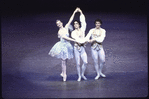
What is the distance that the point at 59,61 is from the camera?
263 inches

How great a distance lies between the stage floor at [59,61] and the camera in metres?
4.90

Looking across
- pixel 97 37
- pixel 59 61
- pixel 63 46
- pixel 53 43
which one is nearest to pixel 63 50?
pixel 63 46

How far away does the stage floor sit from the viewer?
490 cm

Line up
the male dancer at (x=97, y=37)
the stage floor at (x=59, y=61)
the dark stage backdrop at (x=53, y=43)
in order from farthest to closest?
the male dancer at (x=97, y=37) → the dark stage backdrop at (x=53, y=43) → the stage floor at (x=59, y=61)

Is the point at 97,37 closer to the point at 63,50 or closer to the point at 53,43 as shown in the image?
the point at 63,50

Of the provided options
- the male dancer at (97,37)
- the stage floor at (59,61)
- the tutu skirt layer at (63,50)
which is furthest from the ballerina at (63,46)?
the stage floor at (59,61)

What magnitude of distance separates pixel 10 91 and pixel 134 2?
7685 millimetres

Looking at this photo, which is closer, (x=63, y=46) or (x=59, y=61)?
(x=63, y=46)

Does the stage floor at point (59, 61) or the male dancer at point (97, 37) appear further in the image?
the male dancer at point (97, 37)

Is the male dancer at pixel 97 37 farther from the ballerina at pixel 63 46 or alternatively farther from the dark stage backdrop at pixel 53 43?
the dark stage backdrop at pixel 53 43

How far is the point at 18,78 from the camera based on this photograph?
563 cm

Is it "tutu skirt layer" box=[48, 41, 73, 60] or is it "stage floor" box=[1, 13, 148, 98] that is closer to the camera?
"stage floor" box=[1, 13, 148, 98]

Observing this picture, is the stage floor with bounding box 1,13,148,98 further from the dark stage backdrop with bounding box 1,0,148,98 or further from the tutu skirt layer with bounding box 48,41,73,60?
the tutu skirt layer with bounding box 48,41,73,60

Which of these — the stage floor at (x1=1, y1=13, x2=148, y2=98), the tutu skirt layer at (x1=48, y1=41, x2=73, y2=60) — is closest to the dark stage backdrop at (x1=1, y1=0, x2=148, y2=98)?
the stage floor at (x1=1, y1=13, x2=148, y2=98)
